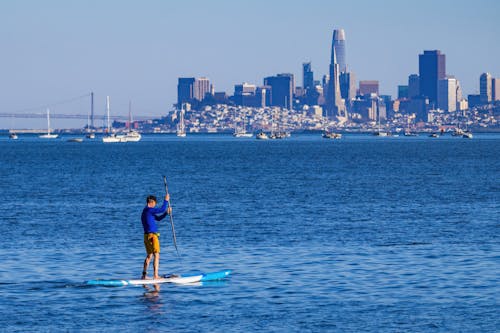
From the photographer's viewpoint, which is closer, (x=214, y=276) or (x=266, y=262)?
(x=214, y=276)

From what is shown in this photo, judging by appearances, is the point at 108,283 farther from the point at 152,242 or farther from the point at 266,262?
the point at 266,262

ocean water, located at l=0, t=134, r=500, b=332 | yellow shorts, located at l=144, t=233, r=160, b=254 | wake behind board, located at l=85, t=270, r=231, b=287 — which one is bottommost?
ocean water, located at l=0, t=134, r=500, b=332

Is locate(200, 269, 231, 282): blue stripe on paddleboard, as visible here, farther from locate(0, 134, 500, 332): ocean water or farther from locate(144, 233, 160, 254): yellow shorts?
locate(144, 233, 160, 254): yellow shorts

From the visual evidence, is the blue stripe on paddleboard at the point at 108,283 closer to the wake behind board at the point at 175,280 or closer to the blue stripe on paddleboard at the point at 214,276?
the wake behind board at the point at 175,280

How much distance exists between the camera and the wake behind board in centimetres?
2805

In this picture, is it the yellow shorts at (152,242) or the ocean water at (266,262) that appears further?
the yellow shorts at (152,242)

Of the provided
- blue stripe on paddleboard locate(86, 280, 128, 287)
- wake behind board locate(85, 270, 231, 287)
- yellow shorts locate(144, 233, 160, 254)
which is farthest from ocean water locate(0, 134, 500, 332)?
yellow shorts locate(144, 233, 160, 254)

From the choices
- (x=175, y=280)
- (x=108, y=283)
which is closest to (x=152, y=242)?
(x=175, y=280)

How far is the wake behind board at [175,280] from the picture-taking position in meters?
28.0

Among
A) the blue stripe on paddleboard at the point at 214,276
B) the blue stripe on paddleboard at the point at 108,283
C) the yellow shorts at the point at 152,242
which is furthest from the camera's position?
the blue stripe on paddleboard at the point at 214,276

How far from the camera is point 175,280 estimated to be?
1134 inches

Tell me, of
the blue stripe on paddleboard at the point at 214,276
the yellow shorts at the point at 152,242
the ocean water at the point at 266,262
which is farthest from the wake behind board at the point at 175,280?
the yellow shorts at the point at 152,242

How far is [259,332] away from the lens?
74.8 ft

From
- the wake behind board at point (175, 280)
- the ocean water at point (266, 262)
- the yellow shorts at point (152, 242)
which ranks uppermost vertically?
the yellow shorts at point (152, 242)
